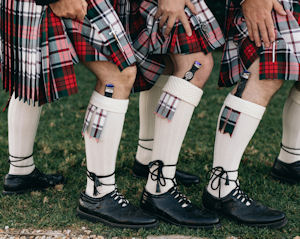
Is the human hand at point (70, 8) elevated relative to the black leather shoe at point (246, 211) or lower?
elevated

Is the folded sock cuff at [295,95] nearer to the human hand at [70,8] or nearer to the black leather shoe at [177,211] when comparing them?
the black leather shoe at [177,211]

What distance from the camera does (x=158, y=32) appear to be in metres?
2.16

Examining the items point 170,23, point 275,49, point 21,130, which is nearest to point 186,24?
point 170,23

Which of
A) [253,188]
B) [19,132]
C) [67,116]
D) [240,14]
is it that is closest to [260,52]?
[240,14]

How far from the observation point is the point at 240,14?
222 centimetres

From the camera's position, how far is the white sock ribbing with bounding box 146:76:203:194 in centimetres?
213

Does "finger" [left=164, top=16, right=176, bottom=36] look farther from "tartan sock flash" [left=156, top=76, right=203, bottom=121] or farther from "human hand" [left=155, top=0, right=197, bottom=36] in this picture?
"tartan sock flash" [left=156, top=76, right=203, bottom=121]

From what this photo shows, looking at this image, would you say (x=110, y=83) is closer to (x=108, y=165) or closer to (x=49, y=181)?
(x=108, y=165)

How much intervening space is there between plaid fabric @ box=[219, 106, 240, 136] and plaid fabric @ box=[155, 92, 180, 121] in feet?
0.83

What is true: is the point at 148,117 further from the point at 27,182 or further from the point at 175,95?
the point at 27,182

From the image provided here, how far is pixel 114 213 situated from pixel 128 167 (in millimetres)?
767

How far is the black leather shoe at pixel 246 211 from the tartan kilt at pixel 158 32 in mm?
740

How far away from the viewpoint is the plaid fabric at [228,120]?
2.16m

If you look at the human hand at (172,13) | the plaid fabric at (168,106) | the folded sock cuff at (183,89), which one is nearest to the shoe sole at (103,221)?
the plaid fabric at (168,106)
